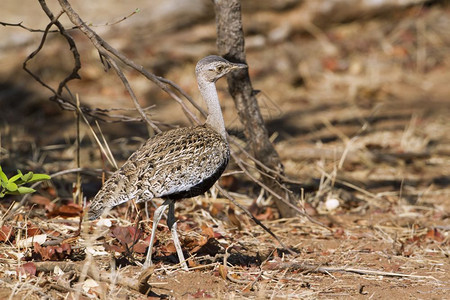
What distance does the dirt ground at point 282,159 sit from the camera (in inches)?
196

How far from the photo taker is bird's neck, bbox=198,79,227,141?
5480 millimetres

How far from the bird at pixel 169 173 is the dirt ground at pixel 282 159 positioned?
36cm

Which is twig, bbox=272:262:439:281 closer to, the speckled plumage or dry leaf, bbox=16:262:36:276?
the speckled plumage

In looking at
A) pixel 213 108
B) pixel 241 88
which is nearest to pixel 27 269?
pixel 213 108

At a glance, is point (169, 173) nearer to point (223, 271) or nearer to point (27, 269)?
point (223, 271)

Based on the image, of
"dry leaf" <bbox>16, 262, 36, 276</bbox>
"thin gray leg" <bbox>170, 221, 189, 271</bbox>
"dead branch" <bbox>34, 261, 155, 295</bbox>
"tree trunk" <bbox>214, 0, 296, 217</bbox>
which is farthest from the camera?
"tree trunk" <bbox>214, 0, 296, 217</bbox>

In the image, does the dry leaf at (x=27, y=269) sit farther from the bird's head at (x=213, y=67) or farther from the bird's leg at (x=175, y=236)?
the bird's head at (x=213, y=67)

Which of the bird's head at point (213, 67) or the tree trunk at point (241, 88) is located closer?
the bird's head at point (213, 67)

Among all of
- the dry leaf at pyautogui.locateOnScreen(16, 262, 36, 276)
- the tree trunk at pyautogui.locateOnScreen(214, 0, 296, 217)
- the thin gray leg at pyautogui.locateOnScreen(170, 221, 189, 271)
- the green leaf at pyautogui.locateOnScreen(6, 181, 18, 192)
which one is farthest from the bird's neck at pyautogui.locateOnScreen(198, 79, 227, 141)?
the dry leaf at pyautogui.locateOnScreen(16, 262, 36, 276)

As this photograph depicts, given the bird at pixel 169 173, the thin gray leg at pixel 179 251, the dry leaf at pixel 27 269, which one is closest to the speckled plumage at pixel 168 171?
the bird at pixel 169 173

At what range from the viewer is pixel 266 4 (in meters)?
11.9

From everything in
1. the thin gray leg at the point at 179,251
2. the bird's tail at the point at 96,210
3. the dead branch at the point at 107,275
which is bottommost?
the thin gray leg at the point at 179,251

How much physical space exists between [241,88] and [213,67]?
0.80 meters

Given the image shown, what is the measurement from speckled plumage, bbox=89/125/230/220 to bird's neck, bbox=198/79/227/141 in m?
0.23
